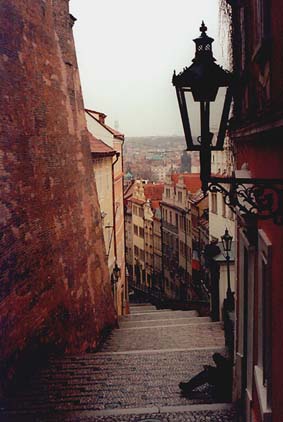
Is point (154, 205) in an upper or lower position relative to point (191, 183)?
lower

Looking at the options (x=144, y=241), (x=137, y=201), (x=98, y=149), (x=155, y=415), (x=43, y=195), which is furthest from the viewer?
(x=137, y=201)

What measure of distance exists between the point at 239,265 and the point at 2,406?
3525mm

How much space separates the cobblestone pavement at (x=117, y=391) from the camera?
693 cm

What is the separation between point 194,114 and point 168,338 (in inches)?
428

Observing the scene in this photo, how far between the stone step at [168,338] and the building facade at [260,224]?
18.6ft

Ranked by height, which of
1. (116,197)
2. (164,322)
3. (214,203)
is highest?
(116,197)

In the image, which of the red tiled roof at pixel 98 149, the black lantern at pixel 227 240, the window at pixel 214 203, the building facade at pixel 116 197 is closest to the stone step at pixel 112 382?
the black lantern at pixel 227 240

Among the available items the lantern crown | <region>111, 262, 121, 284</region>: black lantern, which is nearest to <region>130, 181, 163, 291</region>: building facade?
<region>111, 262, 121, 284</region>: black lantern

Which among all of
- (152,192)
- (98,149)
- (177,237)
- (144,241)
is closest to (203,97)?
(98,149)

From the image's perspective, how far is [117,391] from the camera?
26.8ft

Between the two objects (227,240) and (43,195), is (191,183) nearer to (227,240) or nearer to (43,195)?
A: (227,240)

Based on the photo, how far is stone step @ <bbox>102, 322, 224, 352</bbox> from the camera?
42.2 feet

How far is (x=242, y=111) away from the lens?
6445mm

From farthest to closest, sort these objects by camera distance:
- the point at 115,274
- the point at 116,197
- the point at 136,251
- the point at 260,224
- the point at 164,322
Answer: the point at 136,251, the point at 116,197, the point at 115,274, the point at 164,322, the point at 260,224
